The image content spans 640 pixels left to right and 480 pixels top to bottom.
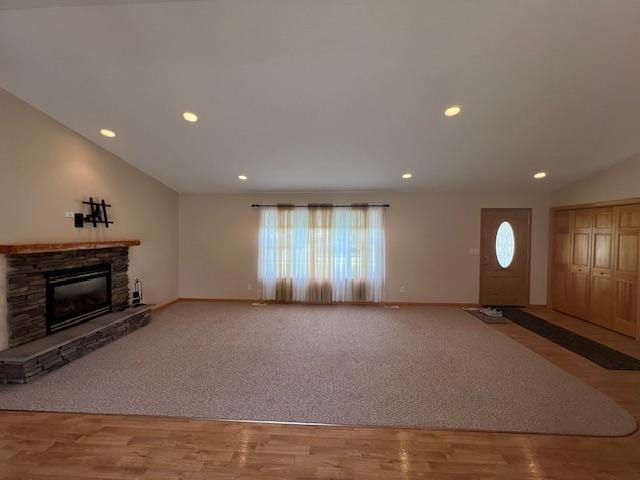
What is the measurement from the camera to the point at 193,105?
310cm

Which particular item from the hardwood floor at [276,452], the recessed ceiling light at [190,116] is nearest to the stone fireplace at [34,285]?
the hardwood floor at [276,452]

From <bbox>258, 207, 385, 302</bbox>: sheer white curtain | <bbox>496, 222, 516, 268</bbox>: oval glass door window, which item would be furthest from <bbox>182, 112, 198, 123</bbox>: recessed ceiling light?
<bbox>496, 222, 516, 268</bbox>: oval glass door window

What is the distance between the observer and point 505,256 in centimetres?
584

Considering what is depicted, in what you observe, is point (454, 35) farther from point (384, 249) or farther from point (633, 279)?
point (633, 279)

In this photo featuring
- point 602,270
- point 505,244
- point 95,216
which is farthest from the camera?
point 505,244

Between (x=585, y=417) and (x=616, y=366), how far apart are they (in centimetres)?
155

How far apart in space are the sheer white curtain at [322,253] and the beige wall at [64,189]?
2082mm

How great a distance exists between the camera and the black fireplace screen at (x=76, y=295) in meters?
3.48

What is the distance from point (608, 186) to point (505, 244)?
5.97 ft

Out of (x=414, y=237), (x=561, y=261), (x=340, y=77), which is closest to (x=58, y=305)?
(x=340, y=77)

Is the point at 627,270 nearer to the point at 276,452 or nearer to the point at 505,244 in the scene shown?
the point at 505,244

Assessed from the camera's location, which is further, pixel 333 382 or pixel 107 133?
pixel 107 133

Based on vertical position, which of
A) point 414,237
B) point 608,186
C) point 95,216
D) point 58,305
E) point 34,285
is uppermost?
point 608,186

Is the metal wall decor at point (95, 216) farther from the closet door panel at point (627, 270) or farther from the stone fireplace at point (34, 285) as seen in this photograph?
the closet door panel at point (627, 270)
